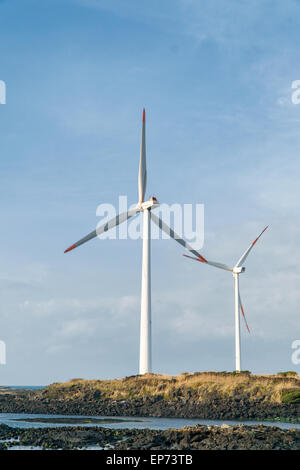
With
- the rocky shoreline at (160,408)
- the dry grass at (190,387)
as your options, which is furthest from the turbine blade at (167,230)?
the rocky shoreline at (160,408)

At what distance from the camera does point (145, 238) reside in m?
67.6

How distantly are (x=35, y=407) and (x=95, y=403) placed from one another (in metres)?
7.79

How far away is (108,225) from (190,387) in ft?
73.4

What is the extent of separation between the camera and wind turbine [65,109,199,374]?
65.0m

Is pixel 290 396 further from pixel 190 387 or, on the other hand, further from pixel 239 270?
pixel 239 270

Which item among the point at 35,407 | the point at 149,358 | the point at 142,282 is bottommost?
the point at 35,407

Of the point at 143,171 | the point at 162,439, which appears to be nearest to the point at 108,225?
the point at 143,171

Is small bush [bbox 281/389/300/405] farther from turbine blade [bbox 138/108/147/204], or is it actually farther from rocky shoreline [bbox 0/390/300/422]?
turbine blade [bbox 138/108/147/204]

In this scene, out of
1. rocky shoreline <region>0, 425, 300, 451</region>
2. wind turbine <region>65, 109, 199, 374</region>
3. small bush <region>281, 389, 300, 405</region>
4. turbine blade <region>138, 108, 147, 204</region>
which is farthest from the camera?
turbine blade <region>138, 108, 147, 204</region>

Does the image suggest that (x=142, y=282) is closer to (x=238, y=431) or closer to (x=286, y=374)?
(x=286, y=374)

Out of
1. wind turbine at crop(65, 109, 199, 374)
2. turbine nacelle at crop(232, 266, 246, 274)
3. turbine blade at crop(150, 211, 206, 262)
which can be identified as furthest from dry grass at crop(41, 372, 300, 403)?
turbine nacelle at crop(232, 266, 246, 274)

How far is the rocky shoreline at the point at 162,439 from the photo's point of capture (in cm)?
2864
